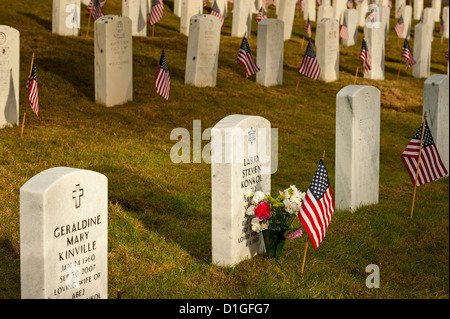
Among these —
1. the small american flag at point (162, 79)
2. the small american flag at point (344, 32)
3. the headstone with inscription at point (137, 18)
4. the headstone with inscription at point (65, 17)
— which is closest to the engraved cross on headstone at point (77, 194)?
the small american flag at point (162, 79)

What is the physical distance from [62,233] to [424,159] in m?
5.38

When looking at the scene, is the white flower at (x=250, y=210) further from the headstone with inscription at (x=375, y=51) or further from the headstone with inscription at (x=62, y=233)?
the headstone with inscription at (x=375, y=51)

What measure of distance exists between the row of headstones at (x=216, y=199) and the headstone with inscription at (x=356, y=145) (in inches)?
0.5

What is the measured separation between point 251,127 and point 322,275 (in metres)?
1.72

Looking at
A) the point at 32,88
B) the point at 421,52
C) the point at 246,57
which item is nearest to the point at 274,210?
the point at 32,88

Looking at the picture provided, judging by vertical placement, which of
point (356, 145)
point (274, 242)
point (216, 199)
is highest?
point (356, 145)

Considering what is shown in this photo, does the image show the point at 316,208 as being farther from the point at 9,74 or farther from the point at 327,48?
the point at 327,48

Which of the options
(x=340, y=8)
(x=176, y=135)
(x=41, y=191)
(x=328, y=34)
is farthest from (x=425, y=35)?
(x=41, y=191)

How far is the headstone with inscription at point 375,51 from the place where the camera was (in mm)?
19578

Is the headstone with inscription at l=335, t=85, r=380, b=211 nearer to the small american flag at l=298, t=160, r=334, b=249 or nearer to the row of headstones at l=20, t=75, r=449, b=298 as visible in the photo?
the row of headstones at l=20, t=75, r=449, b=298

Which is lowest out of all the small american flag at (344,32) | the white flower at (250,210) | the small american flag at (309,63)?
the white flower at (250,210)

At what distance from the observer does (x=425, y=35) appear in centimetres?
2091

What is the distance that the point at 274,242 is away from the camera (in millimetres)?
7137

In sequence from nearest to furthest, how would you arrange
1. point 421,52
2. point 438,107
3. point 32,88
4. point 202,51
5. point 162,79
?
point 32,88 < point 438,107 < point 162,79 < point 202,51 < point 421,52
